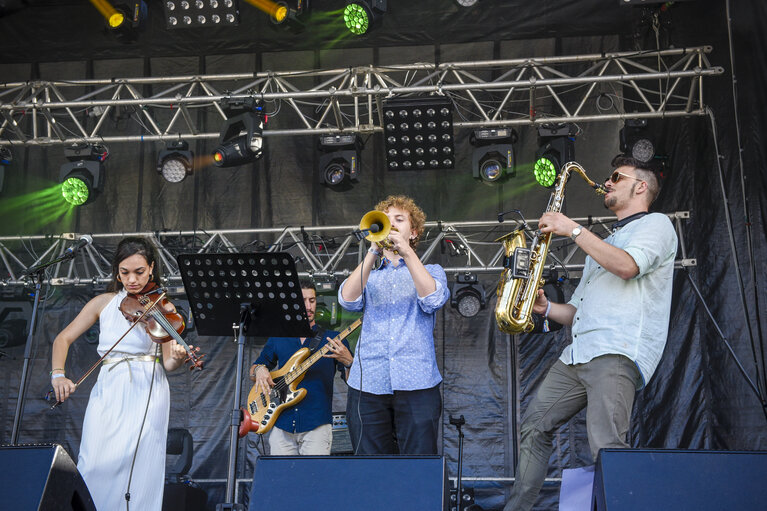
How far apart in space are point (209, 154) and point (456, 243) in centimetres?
295

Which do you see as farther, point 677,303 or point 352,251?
point 352,251

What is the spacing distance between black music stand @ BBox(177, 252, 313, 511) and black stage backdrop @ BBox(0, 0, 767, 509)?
3.93m

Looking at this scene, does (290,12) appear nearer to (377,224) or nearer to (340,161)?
(340,161)

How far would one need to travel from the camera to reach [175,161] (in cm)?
787

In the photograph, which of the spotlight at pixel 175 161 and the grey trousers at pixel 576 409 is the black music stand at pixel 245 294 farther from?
the spotlight at pixel 175 161

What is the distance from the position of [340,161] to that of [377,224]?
4005 millimetres

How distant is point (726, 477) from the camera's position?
2.43 m

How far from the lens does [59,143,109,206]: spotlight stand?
771cm

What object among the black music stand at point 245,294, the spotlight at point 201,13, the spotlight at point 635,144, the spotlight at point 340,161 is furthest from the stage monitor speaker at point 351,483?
the spotlight at point 201,13

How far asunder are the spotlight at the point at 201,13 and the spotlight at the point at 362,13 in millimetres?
1149

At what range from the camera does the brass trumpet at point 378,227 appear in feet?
12.3

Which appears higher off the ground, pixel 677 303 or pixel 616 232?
pixel 616 232

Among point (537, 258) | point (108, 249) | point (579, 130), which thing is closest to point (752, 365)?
point (579, 130)

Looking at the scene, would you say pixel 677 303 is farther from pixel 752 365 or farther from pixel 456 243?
pixel 456 243
